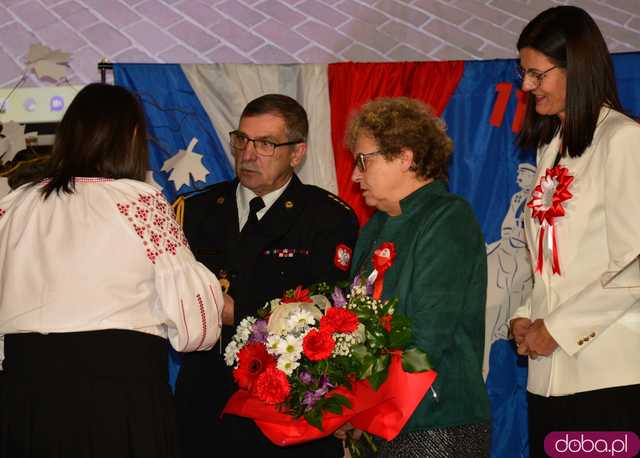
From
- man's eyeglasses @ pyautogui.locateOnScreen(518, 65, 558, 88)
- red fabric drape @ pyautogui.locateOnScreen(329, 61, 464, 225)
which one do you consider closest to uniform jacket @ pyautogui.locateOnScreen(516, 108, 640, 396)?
man's eyeglasses @ pyautogui.locateOnScreen(518, 65, 558, 88)

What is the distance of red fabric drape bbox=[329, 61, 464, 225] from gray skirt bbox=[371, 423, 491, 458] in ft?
6.36

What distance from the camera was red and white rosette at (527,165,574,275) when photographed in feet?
8.20

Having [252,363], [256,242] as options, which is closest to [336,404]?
[252,363]

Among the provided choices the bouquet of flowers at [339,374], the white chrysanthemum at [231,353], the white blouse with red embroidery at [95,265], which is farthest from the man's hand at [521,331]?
the white blouse with red embroidery at [95,265]

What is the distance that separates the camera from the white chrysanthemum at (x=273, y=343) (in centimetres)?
238

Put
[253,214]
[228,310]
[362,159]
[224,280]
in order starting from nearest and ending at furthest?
[362,159] < [228,310] < [224,280] < [253,214]

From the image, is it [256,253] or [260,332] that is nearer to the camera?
[260,332]

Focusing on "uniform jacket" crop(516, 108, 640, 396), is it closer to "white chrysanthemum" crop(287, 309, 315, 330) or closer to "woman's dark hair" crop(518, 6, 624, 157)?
"woman's dark hair" crop(518, 6, 624, 157)

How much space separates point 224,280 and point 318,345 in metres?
0.98

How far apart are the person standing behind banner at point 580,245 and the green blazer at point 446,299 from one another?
0.21 meters

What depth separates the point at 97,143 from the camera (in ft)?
7.91

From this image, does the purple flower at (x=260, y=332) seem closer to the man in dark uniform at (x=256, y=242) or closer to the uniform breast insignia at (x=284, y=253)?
the man in dark uniform at (x=256, y=242)

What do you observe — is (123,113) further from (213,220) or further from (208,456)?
(208,456)

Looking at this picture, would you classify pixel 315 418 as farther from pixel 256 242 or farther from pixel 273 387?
pixel 256 242
